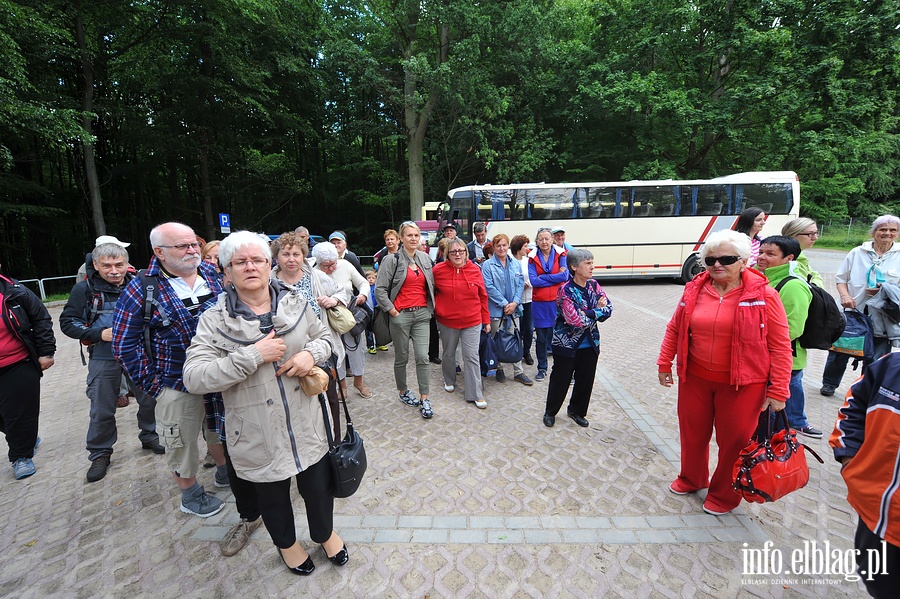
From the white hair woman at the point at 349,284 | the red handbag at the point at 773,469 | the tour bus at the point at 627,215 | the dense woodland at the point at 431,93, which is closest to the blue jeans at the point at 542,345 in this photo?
the white hair woman at the point at 349,284

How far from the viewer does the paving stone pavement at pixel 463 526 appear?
2.39 m

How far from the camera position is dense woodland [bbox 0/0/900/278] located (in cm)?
1537

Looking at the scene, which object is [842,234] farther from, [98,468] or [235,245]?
[98,468]

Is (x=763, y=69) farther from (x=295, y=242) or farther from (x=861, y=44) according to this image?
(x=295, y=242)

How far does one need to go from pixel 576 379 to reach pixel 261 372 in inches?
125

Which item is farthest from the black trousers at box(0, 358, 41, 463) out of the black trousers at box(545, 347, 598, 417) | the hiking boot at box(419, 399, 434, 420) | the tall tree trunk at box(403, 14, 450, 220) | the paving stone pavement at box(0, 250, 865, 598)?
the tall tree trunk at box(403, 14, 450, 220)

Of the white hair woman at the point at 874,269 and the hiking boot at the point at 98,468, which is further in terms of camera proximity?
the white hair woman at the point at 874,269

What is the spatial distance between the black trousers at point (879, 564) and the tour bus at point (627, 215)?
41.0 ft

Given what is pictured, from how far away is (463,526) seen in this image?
2838mm

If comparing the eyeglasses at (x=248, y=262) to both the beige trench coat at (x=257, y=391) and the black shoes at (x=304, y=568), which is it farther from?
the black shoes at (x=304, y=568)

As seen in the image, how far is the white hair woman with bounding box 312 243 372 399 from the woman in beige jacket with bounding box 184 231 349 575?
2.32 meters

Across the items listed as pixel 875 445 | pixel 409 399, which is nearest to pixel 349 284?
pixel 409 399

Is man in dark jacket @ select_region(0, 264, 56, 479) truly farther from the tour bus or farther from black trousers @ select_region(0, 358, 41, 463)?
the tour bus

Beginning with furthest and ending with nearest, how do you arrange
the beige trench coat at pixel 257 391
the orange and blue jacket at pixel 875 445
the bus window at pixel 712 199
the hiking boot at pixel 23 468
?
the bus window at pixel 712 199 → the hiking boot at pixel 23 468 → the beige trench coat at pixel 257 391 → the orange and blue jacket at pixel 875 445
